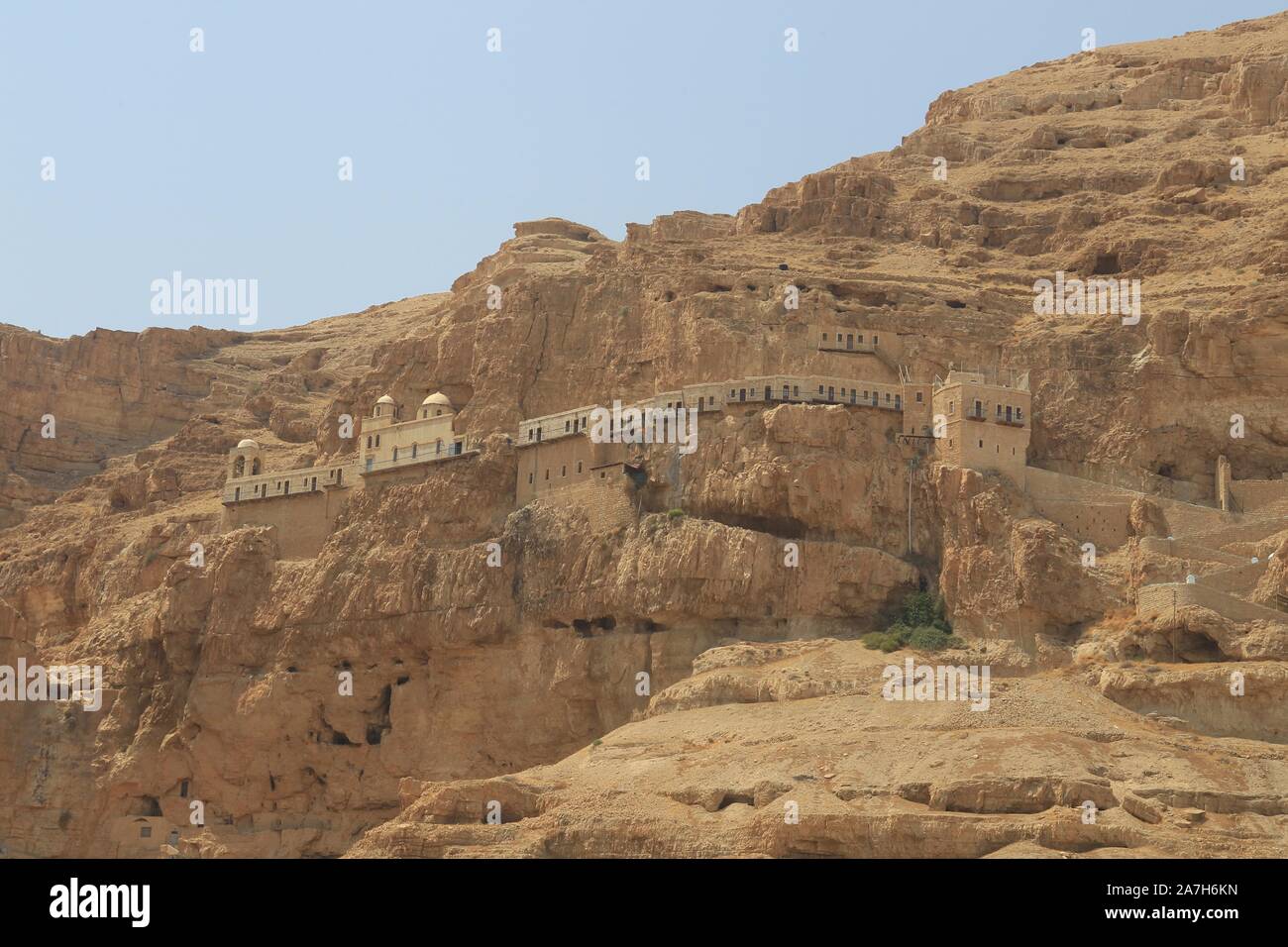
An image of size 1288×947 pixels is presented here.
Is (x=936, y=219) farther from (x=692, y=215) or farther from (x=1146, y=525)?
(x=1146, y=525)

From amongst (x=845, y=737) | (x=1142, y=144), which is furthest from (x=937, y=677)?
(x=1142, y=144)

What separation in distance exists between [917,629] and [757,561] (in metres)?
6.19

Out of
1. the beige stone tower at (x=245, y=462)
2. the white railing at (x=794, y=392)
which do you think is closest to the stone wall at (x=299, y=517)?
the beige stone tower at (x=245, y=462)

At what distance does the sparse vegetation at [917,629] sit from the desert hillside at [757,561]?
54 centimetres

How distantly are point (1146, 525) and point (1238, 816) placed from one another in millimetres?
17630

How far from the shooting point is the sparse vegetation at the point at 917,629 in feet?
272

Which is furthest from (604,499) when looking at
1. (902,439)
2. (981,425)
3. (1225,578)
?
(1225,578)

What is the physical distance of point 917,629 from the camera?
83938 millimetres

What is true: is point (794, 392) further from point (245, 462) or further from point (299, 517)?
point (245, 462)

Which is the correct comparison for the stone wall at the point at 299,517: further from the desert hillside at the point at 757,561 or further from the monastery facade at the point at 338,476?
the desert hillside at the point at 757,561

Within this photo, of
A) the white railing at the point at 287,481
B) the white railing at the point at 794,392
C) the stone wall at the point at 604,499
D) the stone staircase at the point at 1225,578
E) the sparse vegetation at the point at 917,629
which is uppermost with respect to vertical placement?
the white railing at the point at 794,392

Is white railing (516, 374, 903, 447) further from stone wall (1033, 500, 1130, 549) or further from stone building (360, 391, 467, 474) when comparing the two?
stone building (360, 391, 467, 474)

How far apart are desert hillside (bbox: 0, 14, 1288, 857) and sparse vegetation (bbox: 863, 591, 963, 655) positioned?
54 cm

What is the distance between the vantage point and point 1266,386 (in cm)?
9288
